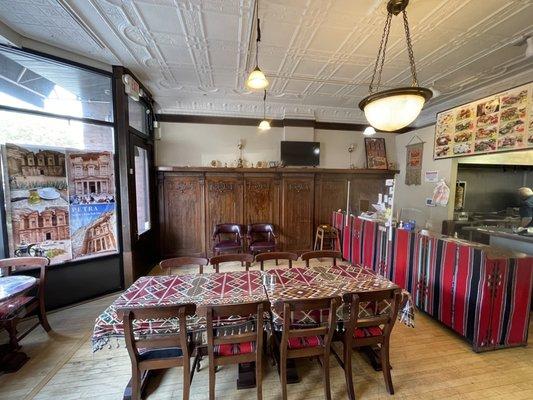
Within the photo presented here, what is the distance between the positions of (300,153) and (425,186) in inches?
109

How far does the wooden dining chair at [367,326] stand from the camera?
159 centimetres

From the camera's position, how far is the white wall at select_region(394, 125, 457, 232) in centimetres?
433

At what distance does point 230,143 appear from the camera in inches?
198

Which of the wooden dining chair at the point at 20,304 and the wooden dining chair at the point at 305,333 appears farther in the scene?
the wooden dining chair at the point at 20,304

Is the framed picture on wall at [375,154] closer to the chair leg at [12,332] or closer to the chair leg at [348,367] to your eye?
the chair leg at [348,367]

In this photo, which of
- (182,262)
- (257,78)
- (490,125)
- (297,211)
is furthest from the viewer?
(297,211)

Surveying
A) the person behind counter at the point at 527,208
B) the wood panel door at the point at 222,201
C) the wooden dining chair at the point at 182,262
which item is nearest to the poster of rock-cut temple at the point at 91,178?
the wooden dining chair at the point at 182,262

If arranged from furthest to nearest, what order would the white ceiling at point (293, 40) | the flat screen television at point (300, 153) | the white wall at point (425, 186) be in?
the flat screen television at point (300, 153)
the white wall at point (425, 186)
the white ceiling at point (293, 40)

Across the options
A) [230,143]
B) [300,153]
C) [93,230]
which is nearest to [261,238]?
[300,153]

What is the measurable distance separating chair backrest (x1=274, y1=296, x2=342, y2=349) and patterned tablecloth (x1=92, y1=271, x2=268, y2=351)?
1.07 ft

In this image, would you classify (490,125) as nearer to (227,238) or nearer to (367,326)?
(367,326)

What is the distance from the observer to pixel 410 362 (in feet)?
6.97

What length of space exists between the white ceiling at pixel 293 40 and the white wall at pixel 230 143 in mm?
902

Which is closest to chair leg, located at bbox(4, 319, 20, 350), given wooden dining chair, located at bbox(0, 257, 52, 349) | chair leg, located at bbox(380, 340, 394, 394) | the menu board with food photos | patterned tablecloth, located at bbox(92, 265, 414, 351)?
wooden dining chair, located at bbox(0, 257, 52, 349)
